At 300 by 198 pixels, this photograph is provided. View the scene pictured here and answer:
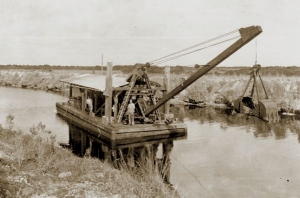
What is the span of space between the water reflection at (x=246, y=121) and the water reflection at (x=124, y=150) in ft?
20.8

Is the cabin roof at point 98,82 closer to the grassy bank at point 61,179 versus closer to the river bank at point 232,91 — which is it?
the river bank at point 232,91

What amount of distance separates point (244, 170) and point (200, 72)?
179 inches

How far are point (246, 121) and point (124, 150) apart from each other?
1231cm

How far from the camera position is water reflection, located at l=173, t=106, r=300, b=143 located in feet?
63.5

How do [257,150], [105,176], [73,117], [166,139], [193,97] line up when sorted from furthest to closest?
[193,97] < [73,117] < [166,139] < [257,150] < [105,176]

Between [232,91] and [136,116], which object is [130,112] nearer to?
[136,116]

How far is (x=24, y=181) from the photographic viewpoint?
736 cm

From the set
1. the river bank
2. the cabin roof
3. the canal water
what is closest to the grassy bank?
the canal water

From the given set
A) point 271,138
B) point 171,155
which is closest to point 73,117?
point 171,155

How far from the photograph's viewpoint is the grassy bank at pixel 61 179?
7.09 metres

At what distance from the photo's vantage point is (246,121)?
23.3 metres

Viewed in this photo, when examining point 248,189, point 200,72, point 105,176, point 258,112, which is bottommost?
point 248,189

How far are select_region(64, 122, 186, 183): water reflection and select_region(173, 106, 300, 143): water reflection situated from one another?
6.33 m

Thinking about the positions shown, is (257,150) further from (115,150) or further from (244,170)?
(115,150)
